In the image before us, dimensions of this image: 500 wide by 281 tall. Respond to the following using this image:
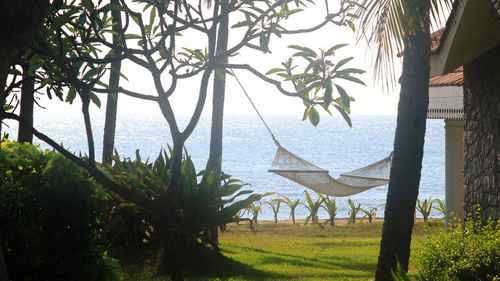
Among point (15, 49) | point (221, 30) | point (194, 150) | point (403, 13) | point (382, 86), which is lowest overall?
point (15, 49)

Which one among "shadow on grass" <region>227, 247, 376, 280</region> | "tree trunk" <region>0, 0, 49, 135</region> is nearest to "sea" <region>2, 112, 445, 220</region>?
"shadow on grass" <region>227, 247, 376, 280</region>

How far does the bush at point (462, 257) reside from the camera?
6.95 m

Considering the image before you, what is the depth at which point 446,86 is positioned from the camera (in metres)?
12.1

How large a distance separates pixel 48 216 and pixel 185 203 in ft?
14.1

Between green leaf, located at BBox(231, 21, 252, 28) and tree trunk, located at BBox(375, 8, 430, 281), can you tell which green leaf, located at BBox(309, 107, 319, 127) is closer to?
green leaf, located at BBox(231, 21, 252, 28)

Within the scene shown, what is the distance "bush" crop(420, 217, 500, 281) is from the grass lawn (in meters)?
0.52

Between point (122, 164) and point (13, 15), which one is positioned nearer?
point (13, 15)

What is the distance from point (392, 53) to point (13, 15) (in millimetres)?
5135

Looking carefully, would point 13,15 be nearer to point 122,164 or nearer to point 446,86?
point 122,164

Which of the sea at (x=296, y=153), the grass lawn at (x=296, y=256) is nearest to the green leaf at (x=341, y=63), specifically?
the grass lawn at (x=296, y=256)

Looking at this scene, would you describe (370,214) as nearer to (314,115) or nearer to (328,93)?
(314,115)

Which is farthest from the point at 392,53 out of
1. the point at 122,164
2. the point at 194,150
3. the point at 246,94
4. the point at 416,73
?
the point at 194,150

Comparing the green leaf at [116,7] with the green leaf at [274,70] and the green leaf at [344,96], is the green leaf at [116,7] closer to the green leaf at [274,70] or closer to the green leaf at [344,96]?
the green leaf at [274,70]

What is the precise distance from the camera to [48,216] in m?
6.19
